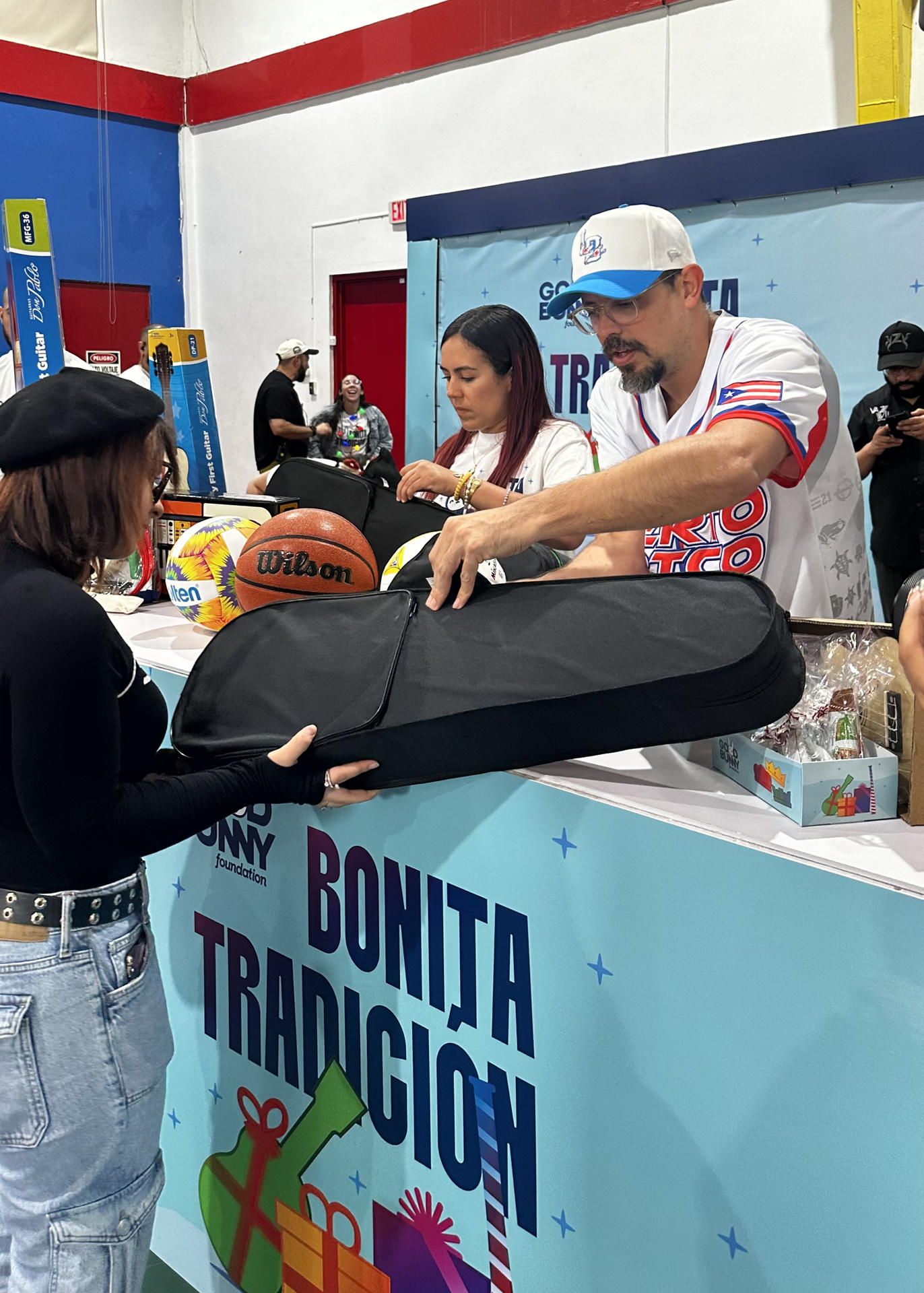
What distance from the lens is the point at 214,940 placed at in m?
1.94

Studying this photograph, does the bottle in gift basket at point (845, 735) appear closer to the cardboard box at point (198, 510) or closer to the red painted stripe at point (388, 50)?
the cardboard box at point (198, 510)

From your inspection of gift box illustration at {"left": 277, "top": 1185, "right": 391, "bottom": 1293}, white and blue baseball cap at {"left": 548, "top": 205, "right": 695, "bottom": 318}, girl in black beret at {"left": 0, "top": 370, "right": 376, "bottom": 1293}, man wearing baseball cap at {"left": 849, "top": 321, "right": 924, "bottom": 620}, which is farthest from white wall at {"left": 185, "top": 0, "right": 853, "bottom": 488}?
gift box illustration at {"left": 277, "top": 1185, "right": 391, "bottom": 1293}

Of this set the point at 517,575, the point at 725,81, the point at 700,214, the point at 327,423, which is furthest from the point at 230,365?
the point at 517,575

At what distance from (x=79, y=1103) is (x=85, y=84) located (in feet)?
32.2

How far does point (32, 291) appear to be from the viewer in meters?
4.00

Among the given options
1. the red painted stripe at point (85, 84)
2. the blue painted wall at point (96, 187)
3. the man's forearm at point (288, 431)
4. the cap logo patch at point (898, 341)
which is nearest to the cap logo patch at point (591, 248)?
the cap logo patch at point (898, 341)

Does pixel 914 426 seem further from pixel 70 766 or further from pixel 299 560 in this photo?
pixel 70 766

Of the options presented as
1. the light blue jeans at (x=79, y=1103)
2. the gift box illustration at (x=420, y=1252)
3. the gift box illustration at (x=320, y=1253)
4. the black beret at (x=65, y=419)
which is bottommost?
the gift box illustration at (x=320, y=1253)

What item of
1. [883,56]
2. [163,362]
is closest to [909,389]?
[883,56]

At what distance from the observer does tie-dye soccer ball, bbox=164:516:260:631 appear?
2.08 m

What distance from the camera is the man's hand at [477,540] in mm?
1403

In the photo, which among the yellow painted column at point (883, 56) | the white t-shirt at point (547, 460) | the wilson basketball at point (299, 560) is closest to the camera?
the wilson basketball at point (299, 560)

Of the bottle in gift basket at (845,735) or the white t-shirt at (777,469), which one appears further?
the white t-shirt at (777,469)

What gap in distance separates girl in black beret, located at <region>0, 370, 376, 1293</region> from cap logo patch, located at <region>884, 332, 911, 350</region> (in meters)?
3.22
